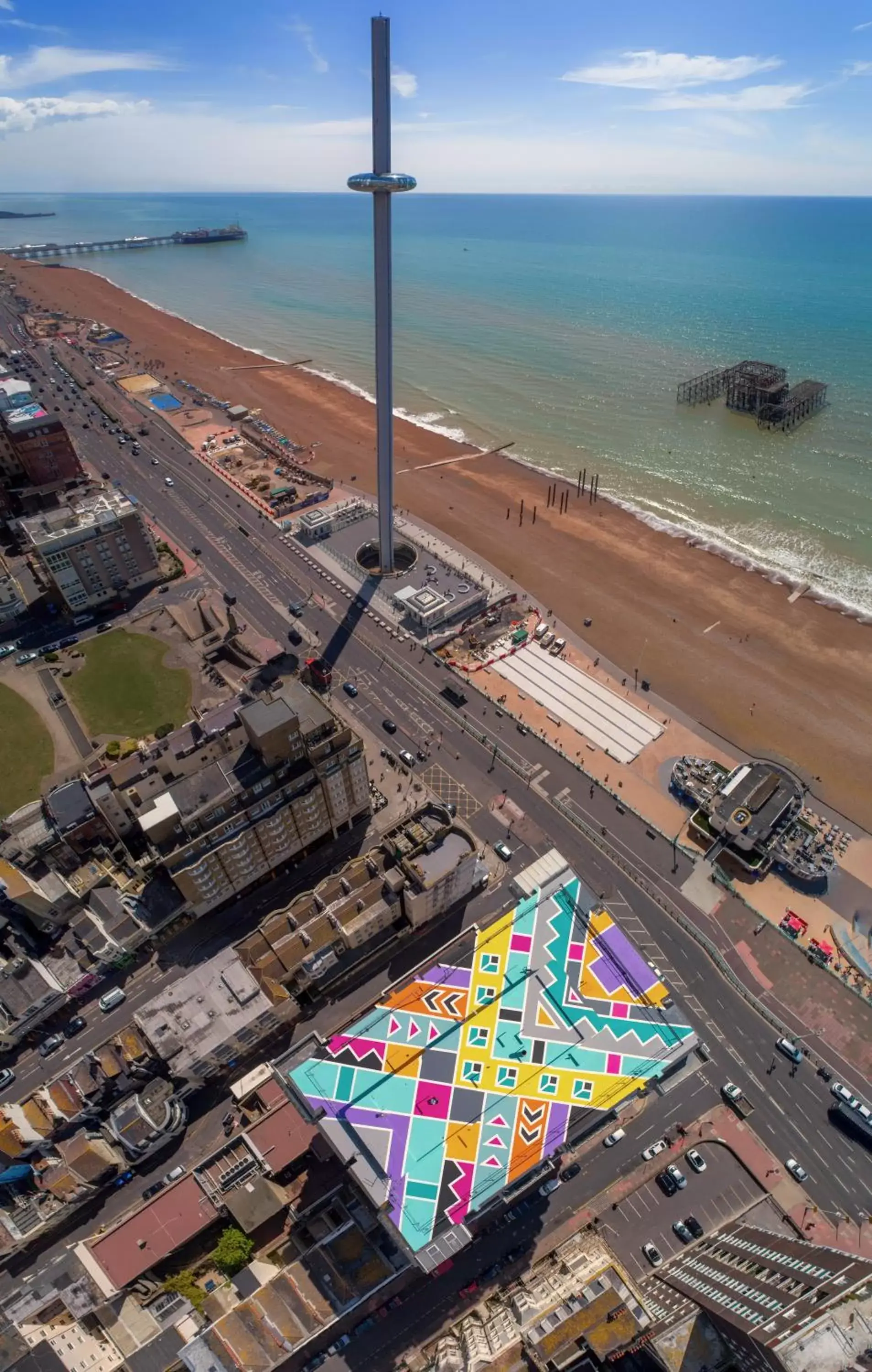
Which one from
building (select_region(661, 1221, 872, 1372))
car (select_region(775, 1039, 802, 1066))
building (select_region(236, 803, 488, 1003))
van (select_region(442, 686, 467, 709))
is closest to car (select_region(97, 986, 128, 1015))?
building (select_region(236, 803, 488, 1003))

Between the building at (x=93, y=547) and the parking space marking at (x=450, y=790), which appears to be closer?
the parking space marking at (x=450, y=790)

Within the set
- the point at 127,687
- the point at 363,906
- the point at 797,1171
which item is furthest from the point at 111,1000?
the point at 797,1171

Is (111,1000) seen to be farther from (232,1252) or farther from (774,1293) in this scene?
(774,1293)

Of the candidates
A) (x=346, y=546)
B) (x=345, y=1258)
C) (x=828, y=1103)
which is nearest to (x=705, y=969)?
(x=828, y=1103)

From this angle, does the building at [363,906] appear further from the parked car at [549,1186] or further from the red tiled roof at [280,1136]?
the parked car at [549,1186]

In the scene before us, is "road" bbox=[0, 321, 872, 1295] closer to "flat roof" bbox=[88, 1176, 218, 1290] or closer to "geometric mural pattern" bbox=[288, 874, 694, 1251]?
"geometric mural pattern" bbox=[288, 874, 694, 1251]

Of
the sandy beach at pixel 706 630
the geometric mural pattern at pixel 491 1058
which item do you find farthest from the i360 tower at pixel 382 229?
the geometric mural pattern at pixel 491 1058
